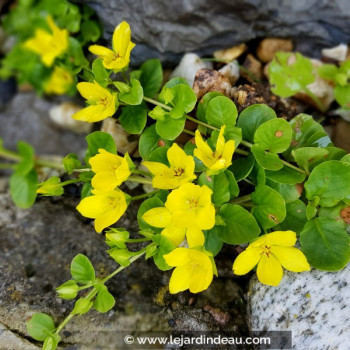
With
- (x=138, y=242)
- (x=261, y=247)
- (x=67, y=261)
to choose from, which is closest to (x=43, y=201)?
(x=67, y=261)

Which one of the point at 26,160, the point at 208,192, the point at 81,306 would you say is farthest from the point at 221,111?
the point at 26,160

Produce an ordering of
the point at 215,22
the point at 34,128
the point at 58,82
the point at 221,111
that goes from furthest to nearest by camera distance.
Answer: the point at 34,128
the point at 58,82
the point at 215,22
the point at 221,111

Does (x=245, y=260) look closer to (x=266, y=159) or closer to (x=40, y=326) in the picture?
(x=266, y=159)

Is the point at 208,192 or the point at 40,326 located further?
the point at 40,326

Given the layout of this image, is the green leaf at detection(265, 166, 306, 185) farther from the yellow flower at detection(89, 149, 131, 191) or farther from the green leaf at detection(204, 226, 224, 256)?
the yellow flower at detection(89, 149, 131, 191)

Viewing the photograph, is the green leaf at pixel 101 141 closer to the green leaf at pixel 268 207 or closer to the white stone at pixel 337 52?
the green leaf at pixel 268 207

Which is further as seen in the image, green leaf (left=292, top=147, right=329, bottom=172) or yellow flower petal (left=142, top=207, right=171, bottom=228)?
green leaf (left=292, top=147, right=329, bottom=172)

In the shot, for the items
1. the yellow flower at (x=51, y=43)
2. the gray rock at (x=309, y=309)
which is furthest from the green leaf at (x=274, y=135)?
the yellow flower at (x=51, y=43)

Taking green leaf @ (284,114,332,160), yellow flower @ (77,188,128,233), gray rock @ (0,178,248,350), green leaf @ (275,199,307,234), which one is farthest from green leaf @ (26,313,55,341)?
green leaf @ (284,114,332,160)

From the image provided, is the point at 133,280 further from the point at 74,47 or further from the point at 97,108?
the point at 74,47
